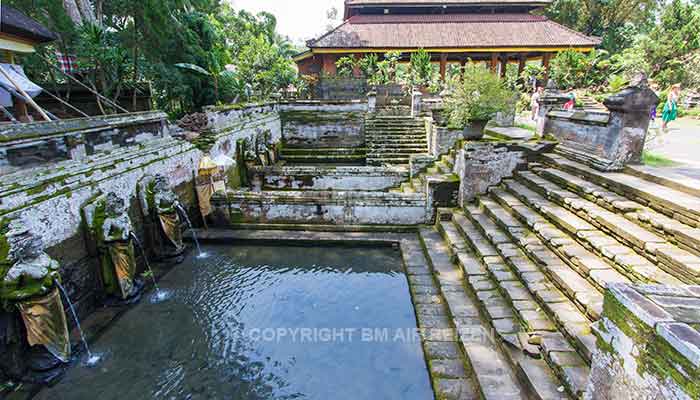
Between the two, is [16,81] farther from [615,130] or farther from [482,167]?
[615,130]

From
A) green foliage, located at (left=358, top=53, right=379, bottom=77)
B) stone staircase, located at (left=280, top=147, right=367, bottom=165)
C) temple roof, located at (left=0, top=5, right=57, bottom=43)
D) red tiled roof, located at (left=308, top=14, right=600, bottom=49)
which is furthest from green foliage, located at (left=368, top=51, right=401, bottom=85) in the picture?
temple roof, located at (left=0, top=5, right=57, bottom=43)

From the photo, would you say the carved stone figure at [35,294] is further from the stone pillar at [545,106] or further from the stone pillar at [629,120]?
the stone pillar at [545,106]

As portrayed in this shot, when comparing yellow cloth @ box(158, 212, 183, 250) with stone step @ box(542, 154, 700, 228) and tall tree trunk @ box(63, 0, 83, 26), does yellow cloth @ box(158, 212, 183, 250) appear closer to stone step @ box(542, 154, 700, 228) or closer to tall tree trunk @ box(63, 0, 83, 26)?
stone step @ box(542, 154, 700, 228)

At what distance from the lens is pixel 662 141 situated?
797 centimetres

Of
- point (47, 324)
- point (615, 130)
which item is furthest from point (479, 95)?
point (47, 324)

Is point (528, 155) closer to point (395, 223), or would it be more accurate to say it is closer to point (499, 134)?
point (499, 134)

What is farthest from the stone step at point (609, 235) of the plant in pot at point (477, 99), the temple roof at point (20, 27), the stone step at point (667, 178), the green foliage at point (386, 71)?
the green foliage at point (386, 71)

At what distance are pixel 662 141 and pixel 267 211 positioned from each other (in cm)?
918

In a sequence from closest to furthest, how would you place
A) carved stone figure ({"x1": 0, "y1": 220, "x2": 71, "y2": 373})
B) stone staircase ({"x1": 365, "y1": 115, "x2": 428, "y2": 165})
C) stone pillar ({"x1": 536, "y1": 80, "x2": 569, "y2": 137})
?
carved stone figure ({"x1": 0, "y1": 220, "x2": 71, "y2": 373}), stone pillar ({"x1": 536, "y1": 80, "x2": 569, "y2": 137}), stone staircase ({"x1": 365, "y1": 115, "x2": 428, "y2": 165})

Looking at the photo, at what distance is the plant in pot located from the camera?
22.3 feet

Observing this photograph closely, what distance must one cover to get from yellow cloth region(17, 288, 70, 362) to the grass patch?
27.9 ft

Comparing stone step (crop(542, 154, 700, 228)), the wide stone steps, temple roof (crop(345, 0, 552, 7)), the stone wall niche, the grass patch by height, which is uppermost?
temple roof (crop(345, 0, 552, 7))

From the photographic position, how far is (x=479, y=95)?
6.86 metres

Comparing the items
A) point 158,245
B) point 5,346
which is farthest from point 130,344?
point 158,245
